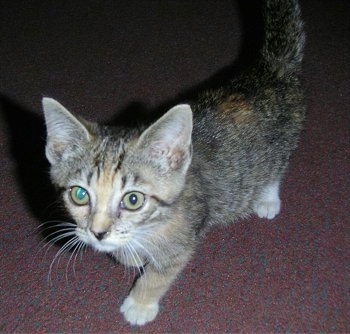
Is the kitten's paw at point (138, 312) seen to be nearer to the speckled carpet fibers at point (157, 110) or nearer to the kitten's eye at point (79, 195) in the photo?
the speckled carpet fibers at point (157, 110)

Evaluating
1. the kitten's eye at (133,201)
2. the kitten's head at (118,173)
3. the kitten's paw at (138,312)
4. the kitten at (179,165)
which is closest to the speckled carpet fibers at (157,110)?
the kitten's paw at (138,312)

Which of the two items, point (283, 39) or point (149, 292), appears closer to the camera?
point (149, 292)

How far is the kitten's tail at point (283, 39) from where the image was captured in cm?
183

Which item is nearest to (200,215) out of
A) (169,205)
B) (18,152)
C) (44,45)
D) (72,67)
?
(169,205)

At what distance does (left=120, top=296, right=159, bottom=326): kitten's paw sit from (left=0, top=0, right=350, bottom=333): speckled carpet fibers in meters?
0.03

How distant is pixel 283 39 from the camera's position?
184cm

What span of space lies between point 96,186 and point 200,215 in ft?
1.36

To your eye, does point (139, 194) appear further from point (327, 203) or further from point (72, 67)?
point (72, 67)

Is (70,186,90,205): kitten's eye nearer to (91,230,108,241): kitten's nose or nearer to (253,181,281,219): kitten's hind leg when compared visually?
(91,230,108,241): kitten's nose

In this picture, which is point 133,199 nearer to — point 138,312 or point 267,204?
point 138,312

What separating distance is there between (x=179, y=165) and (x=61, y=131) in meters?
0.37

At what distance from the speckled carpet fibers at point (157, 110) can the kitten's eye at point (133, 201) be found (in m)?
0.51

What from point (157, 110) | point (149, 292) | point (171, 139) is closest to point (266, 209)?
point (149, 292)

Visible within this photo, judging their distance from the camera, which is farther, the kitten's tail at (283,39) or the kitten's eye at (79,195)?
the kitten's tail at (283,39)
